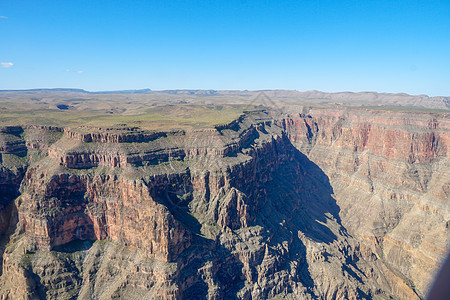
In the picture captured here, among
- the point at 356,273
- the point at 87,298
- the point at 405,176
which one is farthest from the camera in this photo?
the point at 405,176

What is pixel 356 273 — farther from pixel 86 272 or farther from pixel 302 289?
pixel 86 272

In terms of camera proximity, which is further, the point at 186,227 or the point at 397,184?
the point at 397,184

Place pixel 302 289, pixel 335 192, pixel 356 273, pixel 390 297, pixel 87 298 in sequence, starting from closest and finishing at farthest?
1. pixel 87 298
2. pixel 302 289
3. pixel 390 297
4. pixel 356 273
5. pixel 335 192

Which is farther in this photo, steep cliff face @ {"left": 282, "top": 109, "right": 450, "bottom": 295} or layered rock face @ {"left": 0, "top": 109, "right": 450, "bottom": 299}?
steep cliff face @ {"left": 282, "top": 109, "right": 450, "bottom": 295}

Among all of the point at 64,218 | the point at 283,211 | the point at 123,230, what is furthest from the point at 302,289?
the point at 64,218

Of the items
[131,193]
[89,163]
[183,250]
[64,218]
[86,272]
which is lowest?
[86,272]

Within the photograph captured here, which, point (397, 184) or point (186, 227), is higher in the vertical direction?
point (186, 227)

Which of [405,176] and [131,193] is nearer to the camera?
[131,193]

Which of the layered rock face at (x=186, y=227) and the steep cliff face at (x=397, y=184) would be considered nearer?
the layered rock face at (x=186, y=227)
